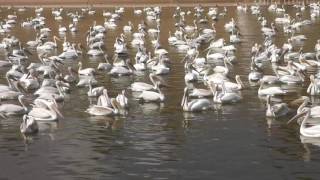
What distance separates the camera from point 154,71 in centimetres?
3981

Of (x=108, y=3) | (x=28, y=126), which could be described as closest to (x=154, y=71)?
(x=28, y=126)

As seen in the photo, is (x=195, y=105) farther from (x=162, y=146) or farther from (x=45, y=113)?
(x=45, y=113)

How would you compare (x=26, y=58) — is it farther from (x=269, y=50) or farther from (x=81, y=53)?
(x=269, y=50)

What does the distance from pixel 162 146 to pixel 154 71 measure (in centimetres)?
1700

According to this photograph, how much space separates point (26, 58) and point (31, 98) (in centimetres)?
1554

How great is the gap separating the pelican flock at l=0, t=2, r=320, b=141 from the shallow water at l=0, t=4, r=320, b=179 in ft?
1.98

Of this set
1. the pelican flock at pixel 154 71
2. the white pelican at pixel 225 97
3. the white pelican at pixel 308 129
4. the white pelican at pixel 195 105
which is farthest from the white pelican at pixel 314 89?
the white pelican at pixel 308 129

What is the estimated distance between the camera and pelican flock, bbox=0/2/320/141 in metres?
28.7

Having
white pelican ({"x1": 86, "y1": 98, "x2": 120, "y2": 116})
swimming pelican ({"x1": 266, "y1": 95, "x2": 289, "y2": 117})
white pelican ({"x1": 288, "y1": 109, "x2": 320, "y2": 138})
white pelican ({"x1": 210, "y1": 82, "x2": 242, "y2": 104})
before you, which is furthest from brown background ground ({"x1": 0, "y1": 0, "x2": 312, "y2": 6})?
white pelican ({"x1": 288, "y1": 109, "x2": 320, "y2": 138})

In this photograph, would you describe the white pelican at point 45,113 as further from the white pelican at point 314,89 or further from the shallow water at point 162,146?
the white pelican at point 314,89

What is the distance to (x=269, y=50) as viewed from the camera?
44.8 metres

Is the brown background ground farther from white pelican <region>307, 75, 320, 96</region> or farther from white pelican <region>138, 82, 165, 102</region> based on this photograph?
white pelican <region>138, 82, 165, 102</region>

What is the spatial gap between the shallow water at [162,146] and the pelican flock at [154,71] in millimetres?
602

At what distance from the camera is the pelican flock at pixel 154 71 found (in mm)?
28656
